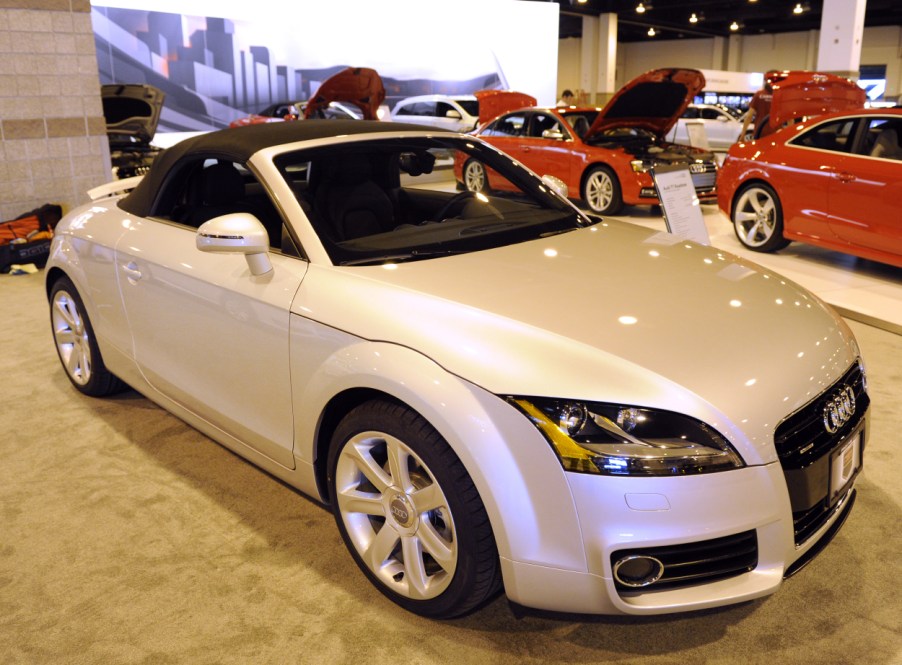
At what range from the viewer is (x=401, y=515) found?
217 cm

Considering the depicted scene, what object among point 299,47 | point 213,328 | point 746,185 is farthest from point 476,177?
point 299,47

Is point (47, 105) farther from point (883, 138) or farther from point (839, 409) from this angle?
point (839, 409)

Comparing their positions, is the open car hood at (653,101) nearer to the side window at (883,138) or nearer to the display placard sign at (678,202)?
the side window at (883,138)

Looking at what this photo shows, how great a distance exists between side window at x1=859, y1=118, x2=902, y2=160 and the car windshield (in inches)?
147

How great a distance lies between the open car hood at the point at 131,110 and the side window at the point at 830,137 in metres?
6.47

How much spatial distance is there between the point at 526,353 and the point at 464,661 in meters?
0.82

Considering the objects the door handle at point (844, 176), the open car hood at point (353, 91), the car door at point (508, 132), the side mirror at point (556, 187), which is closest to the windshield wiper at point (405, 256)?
the side mirror at point (556, 187)

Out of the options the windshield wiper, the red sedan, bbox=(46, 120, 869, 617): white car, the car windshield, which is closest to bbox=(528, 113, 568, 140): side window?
the red sedan

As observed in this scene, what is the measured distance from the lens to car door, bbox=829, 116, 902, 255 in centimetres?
559

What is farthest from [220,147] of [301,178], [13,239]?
[13,239]

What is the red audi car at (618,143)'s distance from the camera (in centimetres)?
856

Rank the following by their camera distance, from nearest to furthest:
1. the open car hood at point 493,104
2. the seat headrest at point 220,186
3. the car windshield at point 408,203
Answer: the car windshield at point 408,203
the seat headrest at point 220,186
the open car hood at point 493,104

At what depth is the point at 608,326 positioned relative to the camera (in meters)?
2.05

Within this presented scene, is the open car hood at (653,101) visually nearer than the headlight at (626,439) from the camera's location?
No
